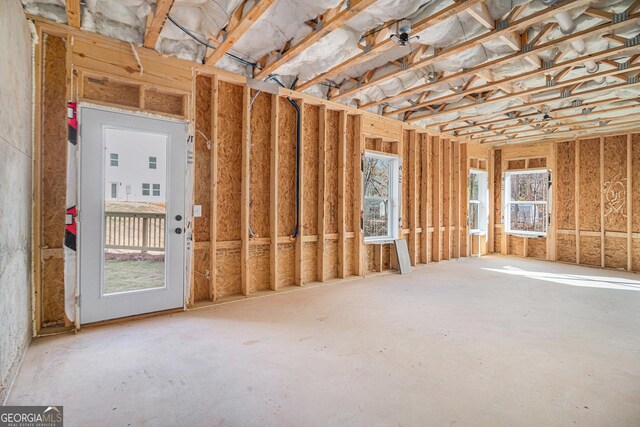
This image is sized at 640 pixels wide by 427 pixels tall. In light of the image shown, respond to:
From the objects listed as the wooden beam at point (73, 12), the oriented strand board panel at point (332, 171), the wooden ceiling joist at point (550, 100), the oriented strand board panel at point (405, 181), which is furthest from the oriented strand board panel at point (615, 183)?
the wooden beam at point (73, 12)

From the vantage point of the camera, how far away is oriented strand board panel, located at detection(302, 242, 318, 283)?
508 centimetres

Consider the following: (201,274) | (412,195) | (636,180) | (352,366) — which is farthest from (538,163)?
(201,274)

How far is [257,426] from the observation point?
1746 millimetres

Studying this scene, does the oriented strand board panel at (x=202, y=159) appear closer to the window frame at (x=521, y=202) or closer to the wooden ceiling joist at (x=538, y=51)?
the wooden ceiling joist at (x=538, y=51)

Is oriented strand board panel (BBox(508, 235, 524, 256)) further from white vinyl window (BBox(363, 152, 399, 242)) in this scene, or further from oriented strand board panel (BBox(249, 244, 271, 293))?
oriented strand board panel (BBox(249, 244, 271, 293))

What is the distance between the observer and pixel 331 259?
539 cm

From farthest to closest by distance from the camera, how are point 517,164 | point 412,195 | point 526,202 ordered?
point 517,164 < point 526,202 < point 412,195

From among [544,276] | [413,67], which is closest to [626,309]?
[544,276]

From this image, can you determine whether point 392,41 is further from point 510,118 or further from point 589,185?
point 589,185

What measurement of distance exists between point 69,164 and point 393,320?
149 inches

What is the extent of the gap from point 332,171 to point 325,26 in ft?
8.52

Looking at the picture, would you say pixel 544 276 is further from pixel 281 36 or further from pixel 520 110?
pixel 281 36

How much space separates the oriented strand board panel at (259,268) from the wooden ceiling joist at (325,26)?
8.13ft

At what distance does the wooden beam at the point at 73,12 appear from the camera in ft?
9.12
